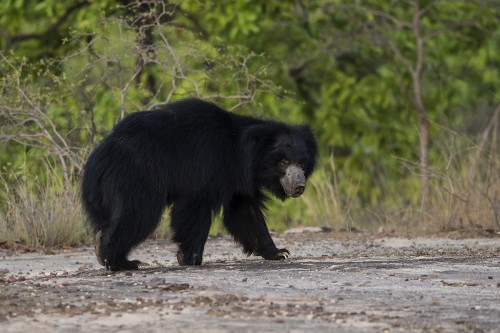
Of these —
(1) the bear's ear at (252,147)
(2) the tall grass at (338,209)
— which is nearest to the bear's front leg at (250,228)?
(1) the bear's ear at (252,147)

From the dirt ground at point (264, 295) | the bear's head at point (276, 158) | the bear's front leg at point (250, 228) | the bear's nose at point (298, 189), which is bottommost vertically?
the dirt ground at point (264, 295)

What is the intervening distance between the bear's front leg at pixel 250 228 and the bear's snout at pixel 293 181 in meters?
0.35

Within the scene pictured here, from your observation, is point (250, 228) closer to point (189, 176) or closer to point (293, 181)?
point (293, 181)

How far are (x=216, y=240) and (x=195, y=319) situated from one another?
5966 mm

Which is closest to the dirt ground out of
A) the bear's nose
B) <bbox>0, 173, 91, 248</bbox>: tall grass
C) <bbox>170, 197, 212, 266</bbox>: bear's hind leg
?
<bbox>170, 197, 212, 266</bbox>: bear's hind leg

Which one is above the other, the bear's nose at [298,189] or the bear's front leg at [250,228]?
the bear's nose at [298,189]

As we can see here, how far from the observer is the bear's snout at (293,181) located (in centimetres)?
791

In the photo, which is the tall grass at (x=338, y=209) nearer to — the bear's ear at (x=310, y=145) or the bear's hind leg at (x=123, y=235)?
the bear's ear at (x=310, y=145)

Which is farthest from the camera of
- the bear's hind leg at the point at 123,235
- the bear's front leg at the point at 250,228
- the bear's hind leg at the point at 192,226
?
the bear's front leg at the point at 250,228

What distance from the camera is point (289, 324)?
486 centimetres

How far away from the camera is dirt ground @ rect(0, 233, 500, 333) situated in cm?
488

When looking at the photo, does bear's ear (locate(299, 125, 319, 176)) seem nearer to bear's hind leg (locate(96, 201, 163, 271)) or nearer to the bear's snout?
the bear's snout

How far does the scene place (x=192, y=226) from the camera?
24.9 ft

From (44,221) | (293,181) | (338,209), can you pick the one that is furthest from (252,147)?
(338,209)
